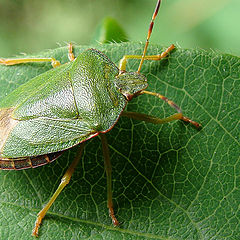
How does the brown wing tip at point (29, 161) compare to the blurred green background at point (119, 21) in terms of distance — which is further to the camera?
the blurred green background at point (119, 21)

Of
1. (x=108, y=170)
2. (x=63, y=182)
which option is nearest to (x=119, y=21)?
(x=108, y=170)

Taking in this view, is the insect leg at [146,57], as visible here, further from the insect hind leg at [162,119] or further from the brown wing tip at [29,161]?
the brown wing tip at [29,161]

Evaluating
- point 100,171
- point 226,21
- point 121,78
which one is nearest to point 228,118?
point 121,78

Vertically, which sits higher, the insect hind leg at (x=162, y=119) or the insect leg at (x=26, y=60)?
the insect leg at (x=26, y=60)

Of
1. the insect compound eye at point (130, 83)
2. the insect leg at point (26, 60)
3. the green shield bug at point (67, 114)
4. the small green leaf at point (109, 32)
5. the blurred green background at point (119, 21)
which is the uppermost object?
the blurred green background at point (119, 21)

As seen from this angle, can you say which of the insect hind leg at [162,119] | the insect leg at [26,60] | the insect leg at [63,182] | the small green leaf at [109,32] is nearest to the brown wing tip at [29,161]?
the insect leg at [63,182]

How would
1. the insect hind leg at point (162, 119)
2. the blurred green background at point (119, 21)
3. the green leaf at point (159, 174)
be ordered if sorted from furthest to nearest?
the blurred green background at point (119, 21) → the insect hind leg at point (162, 119) → the green leaf at point (159, 174)

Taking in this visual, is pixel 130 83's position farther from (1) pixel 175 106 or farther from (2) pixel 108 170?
(2) pixel 108 170
